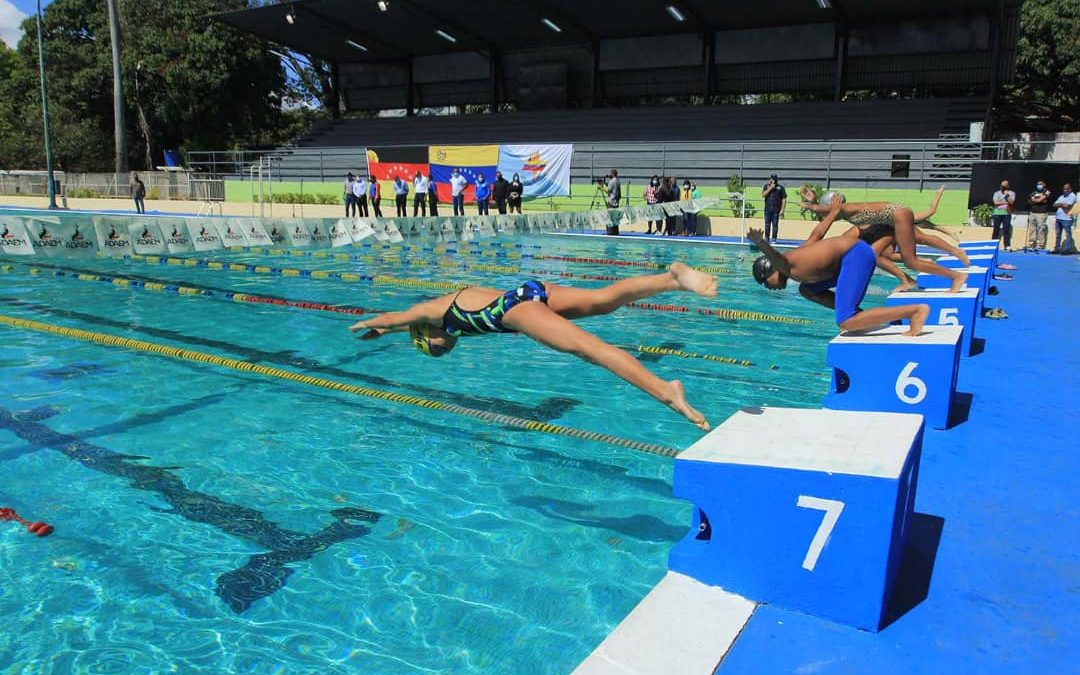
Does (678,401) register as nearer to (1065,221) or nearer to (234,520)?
(234,520)

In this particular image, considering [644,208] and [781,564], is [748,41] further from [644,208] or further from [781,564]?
[781,564]

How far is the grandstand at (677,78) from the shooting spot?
2325 cm

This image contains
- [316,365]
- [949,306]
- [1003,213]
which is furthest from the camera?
[1003,213]

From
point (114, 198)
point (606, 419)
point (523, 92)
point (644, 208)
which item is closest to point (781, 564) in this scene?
point (606, 419)

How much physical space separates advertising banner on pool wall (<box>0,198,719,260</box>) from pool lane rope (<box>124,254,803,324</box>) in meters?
0.72

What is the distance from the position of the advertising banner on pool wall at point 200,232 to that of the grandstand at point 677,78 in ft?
36.2

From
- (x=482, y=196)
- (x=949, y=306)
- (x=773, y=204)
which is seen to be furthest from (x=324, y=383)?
(x=482, y=196)

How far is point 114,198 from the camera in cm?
3475

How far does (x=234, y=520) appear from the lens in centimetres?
389

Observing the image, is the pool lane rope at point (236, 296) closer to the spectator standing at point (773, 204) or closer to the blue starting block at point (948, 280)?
the blue starting block at point (948, 280)

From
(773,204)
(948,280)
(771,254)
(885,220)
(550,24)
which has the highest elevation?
(550,24)

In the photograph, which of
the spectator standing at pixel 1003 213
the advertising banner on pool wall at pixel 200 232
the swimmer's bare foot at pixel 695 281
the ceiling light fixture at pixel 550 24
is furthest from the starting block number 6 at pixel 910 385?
the ceiling light fixture at pixel 550 24

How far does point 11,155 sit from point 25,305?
4581 cm

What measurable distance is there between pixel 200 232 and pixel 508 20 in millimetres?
21843
